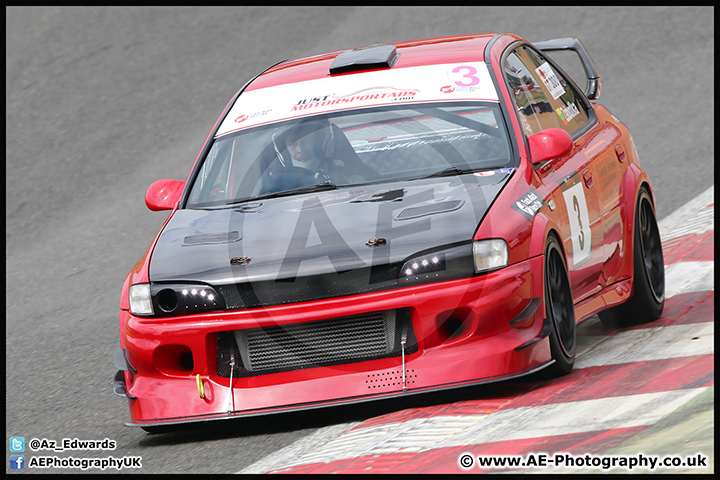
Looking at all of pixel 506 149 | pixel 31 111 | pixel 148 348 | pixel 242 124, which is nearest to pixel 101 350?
pixel 242 124

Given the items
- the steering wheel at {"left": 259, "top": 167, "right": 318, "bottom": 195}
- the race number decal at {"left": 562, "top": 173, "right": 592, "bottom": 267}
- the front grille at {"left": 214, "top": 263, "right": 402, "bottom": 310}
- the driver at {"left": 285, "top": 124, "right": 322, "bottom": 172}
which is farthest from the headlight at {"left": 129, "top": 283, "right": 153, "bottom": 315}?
the race number decal at {"left": 562, "top": 173, "right": 592, "bottom": 267}

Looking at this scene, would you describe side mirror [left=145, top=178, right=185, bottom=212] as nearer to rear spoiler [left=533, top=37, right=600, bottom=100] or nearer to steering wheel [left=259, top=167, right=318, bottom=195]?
steering wheel [left=259, top=167, right=318, bottom=195]

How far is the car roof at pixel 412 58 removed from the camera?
21.1 ft

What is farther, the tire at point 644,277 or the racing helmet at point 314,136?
the tire at point 644,277

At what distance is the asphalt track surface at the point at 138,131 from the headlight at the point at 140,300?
0.63 meters

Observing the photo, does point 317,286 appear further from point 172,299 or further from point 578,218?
point 578,218

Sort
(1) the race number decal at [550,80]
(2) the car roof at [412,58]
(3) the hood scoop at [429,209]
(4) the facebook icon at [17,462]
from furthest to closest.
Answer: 1. (1) the race number decal at [550,80]
2. (2) the car roof at [412,58]
3. (3) the hood scoop at [429,209]
4. (4) the facebook icon at [17,462]

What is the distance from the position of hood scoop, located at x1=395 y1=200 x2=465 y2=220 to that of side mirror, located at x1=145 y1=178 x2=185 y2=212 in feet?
5.12

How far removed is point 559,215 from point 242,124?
192 centimetres

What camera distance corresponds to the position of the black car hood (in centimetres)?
491

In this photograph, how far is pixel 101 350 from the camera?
752cm

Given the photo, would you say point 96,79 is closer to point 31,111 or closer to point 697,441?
point 31,111

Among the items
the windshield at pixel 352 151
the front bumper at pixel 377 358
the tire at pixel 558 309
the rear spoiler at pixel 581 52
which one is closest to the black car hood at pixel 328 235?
the front bumper at pixel 377 358

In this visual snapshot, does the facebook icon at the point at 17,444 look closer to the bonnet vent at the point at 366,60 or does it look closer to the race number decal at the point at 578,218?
the bonnet vent at the point at 366,60
